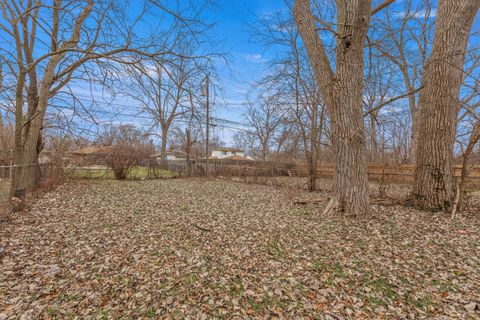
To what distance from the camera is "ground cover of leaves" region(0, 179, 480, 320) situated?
1.91 meters

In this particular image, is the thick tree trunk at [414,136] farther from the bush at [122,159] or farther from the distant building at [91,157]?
the distant building at [91,157]

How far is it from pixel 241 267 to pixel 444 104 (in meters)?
5.44

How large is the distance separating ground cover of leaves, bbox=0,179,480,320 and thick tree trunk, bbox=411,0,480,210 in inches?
25.0

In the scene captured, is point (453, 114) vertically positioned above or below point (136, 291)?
above

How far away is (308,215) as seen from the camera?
4480mm

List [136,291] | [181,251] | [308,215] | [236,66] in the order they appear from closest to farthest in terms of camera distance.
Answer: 1. [136,291]
2. [181,251]
3. [236,66]
4. [308,215]

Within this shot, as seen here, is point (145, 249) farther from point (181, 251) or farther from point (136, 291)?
point (136, 291)

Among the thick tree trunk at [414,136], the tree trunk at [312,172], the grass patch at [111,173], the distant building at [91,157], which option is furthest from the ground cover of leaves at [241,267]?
the thick tree trunk at [414,136]

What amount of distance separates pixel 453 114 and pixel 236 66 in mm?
4764

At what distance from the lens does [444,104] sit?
4684 millimetres

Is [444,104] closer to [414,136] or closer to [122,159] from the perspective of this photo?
[414,136]

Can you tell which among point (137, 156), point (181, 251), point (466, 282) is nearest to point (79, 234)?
point (181, 251)

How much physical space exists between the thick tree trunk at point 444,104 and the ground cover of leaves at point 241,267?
2.08ft

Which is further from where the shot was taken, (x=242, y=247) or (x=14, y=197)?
(x=14, y=197)
